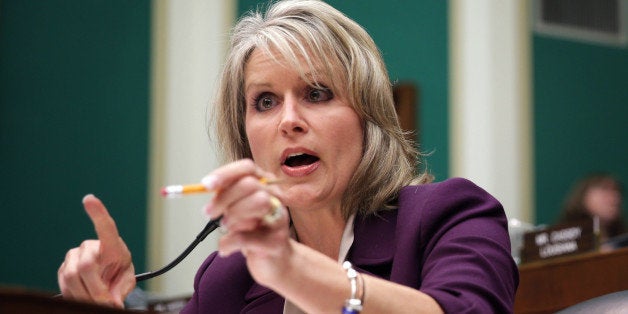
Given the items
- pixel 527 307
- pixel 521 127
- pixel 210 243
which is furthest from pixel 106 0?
pixel 527 307

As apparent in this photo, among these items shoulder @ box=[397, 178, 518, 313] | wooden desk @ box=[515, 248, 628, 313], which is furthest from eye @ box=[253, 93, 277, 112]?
wooden desk @ box=[515, 248, 628, 313]

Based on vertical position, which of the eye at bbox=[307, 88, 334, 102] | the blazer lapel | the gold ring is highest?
the eye at bbox=[307, 88, 334, 102]

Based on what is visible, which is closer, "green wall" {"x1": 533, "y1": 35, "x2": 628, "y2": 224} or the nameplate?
the nameplate

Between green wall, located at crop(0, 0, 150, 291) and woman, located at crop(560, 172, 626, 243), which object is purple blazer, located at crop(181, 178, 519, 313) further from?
woman, located at crop(560, 172, 626, 243)

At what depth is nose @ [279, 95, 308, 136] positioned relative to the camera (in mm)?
1893

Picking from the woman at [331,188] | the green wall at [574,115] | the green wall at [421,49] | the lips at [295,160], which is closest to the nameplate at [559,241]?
the woman at [331,188]

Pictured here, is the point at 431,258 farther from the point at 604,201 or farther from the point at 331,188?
the point at 604,201

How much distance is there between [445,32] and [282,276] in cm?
536

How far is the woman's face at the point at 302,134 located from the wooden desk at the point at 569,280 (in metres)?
1.24

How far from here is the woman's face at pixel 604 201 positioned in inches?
224

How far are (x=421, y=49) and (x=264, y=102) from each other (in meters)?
4.60

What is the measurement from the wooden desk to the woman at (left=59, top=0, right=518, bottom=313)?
1.03 m

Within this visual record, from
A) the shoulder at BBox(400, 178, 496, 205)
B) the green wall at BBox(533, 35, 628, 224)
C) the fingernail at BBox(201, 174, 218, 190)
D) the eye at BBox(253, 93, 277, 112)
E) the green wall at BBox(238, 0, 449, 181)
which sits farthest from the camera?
the green wall at BBox(533, 35, 628, 224)

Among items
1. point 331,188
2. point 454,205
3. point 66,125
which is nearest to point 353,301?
point 454,205
